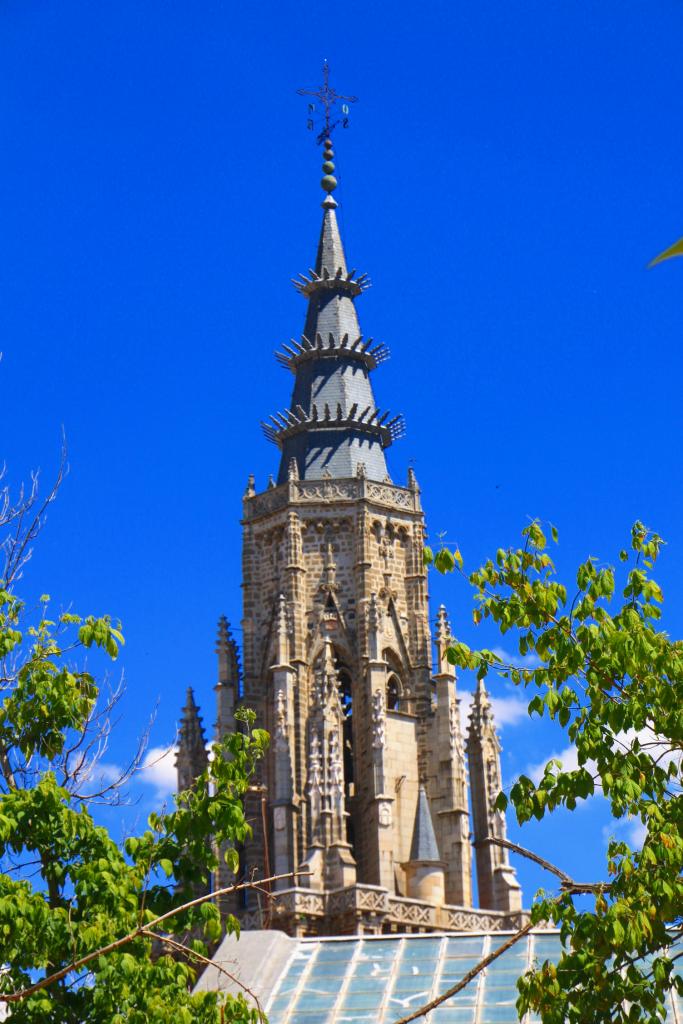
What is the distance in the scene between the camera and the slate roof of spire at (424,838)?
173 feet

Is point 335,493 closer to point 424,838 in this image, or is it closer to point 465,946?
point 424,838

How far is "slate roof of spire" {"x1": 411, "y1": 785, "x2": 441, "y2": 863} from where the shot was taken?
52875mm

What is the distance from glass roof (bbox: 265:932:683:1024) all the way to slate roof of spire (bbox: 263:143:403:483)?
72.5ft

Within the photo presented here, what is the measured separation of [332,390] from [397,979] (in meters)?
26.5

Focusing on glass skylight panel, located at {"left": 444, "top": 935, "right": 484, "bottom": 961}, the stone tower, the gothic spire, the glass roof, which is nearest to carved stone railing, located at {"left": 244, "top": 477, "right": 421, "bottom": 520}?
the stone tower

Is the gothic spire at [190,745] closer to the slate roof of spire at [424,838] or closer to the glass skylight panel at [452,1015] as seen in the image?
the slate roof of spire at [424,838]

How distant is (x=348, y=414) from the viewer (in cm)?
5853

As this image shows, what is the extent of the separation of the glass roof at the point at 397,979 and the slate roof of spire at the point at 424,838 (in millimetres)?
14352

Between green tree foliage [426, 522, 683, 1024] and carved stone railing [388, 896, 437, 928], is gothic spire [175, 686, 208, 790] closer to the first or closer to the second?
carved stone railing [388, 896, 437, 928]

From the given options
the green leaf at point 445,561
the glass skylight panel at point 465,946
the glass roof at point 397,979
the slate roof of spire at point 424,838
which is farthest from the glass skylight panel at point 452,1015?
the slate roof of spire at point 424,838

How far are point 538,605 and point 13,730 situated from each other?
6367 millimetres

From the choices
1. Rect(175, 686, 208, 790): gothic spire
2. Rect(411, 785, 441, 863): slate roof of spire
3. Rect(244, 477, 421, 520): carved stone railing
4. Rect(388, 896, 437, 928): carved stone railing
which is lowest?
Rect(388, 896, 437, 928): carved stone railing

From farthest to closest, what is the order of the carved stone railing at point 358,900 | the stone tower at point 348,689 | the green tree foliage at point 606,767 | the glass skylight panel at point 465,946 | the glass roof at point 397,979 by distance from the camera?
the stone tower at point 348,689
the carved stone railing at point 358,900
the glass skylight panel at point 465,946
the glass roof at point 397,979
the green tree foliage at point 606,767

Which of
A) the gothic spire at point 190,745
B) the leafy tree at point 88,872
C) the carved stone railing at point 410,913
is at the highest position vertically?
the gothic spire at point 190,745
